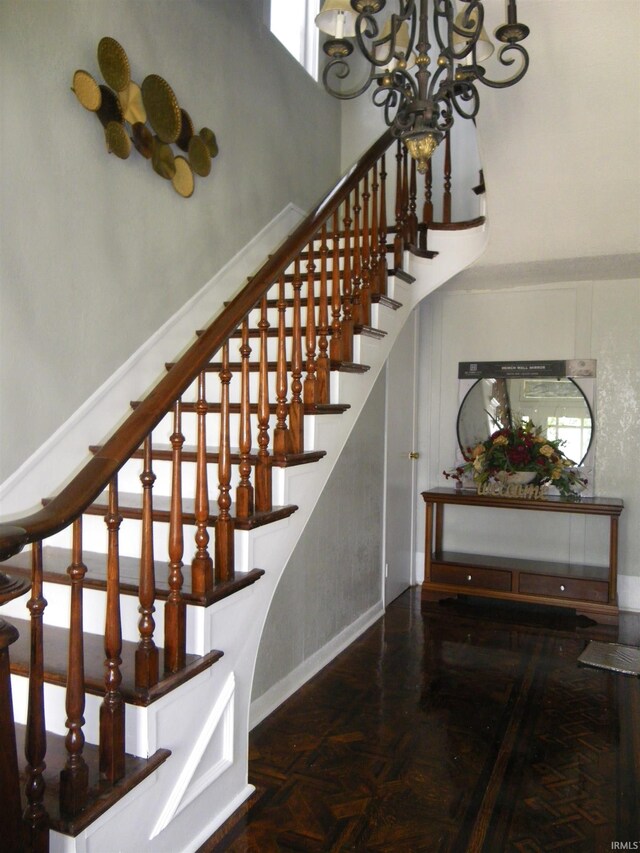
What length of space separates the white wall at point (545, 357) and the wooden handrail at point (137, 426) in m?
2.68

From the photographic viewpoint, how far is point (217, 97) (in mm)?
3791

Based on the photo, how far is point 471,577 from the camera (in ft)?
15.8

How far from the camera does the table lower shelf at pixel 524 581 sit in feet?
14.7

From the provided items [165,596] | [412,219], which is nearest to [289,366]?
[165,596]

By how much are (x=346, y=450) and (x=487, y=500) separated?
143 centimetres

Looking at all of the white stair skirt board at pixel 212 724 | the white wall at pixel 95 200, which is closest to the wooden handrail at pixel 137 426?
the white stair skirt board at pixel 212 724

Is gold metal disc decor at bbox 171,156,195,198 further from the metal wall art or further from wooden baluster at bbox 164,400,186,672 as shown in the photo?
wooden baluster at bbox 164,400,186,672

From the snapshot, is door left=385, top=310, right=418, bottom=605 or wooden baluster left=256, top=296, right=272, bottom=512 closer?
wooden baluster left=256, top=296, right=272, bottom=512

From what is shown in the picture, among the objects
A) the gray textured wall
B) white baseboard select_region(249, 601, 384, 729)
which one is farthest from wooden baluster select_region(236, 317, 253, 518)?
white baseboard select_region(249, 601, 384, 729)

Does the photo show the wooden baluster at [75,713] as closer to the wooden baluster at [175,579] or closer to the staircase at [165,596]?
the staircase at [165,596]

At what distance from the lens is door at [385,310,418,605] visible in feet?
15.2

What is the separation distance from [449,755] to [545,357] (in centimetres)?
332

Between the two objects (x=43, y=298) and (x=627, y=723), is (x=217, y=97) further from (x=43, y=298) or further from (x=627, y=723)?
(x=627, y=723)

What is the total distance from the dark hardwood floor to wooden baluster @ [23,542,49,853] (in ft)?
2.66
